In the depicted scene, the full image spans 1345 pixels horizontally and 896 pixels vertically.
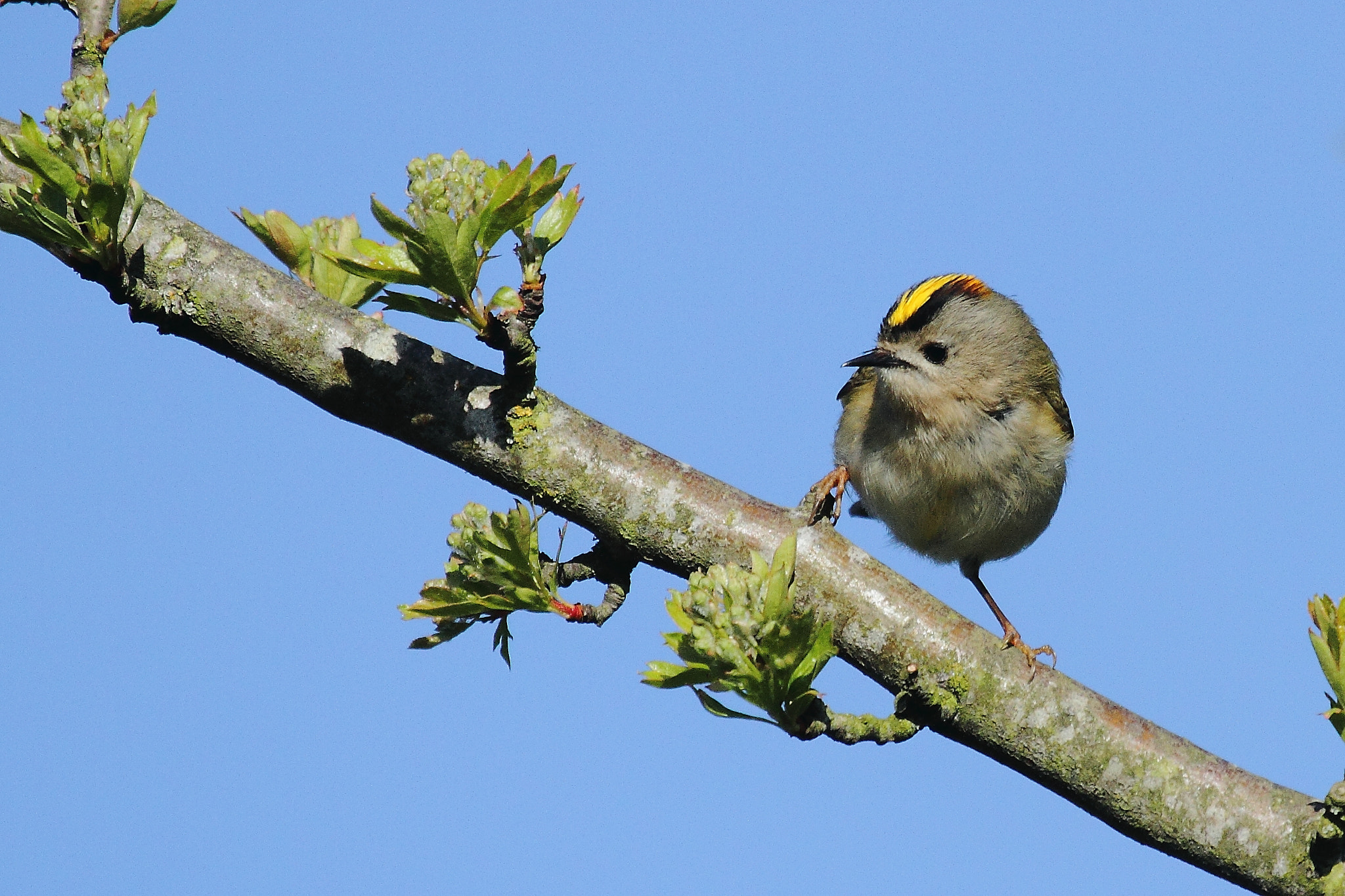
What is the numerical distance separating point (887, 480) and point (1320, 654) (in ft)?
8.50

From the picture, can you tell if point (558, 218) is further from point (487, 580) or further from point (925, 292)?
point (925, 292)

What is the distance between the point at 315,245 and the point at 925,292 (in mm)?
3264

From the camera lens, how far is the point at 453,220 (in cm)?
260

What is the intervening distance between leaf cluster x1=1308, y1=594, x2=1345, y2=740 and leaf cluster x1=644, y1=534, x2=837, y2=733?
1179mm

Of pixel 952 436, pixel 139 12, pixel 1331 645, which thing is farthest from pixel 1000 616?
pixel 139 12

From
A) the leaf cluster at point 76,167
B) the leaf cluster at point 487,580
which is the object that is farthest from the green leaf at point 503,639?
the leaf cluster at point 76,167

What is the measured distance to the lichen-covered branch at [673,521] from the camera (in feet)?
10.4

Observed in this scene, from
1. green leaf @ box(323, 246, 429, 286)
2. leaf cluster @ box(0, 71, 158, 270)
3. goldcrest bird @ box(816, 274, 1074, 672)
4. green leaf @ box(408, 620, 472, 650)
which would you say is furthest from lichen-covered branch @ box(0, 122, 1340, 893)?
goldcrest bird @ box(816, 274, 1074, 672)

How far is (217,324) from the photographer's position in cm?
323

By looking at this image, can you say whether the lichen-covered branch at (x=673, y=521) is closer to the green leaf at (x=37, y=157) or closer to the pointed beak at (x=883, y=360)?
the green leaf at (x=37, y=157)

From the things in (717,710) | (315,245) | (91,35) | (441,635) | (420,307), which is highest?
(91,35)

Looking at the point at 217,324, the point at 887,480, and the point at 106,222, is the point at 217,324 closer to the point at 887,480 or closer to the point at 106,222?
the point at 106,222

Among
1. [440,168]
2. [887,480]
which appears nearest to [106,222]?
[440,168]

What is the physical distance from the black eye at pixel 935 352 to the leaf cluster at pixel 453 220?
3153mm
